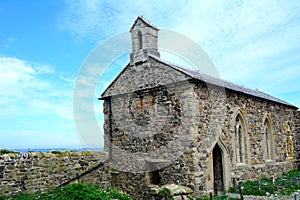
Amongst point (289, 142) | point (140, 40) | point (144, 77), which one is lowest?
point (289, 142)

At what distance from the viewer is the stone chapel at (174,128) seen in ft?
36.1

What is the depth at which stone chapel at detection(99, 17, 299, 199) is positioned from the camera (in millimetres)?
11016

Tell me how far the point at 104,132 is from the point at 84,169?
2.82 m

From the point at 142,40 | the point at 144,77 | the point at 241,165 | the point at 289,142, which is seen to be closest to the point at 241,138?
the point at 241,165

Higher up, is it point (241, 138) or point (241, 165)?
point (241, 138)

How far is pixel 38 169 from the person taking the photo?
10297 millimetres

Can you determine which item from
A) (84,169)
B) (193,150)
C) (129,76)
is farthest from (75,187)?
(129,76)

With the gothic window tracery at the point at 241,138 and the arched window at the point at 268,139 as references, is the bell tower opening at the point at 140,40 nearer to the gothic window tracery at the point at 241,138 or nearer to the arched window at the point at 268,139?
the gothic window tracery at the point at 241,138

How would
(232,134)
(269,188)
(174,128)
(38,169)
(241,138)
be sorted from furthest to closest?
(241,138)
(232,134)
(269,188)
(174,128)
(38,169)

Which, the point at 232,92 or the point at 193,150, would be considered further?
the point at 232,92

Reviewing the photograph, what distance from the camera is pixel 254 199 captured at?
10.3 metres

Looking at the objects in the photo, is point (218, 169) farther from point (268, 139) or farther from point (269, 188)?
point (268, 139)

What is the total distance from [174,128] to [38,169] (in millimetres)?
5473

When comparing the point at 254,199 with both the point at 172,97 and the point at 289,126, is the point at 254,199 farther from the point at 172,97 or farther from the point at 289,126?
the point at 289,126
